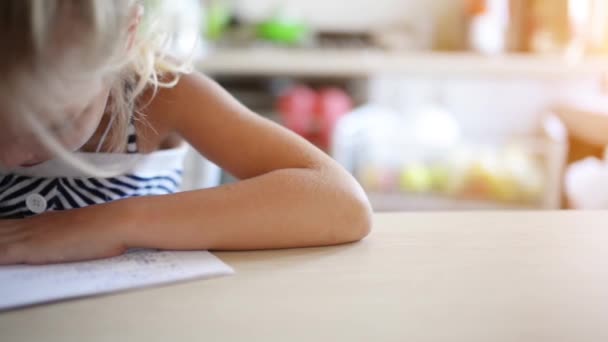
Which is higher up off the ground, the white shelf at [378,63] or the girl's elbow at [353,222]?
the white shelf at [378,63]

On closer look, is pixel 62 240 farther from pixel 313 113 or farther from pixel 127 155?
pixel 313 113

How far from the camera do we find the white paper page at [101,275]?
0.48 meters

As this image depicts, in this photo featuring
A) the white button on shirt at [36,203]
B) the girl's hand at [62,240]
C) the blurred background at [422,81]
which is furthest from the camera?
the blurred background at [422,81]

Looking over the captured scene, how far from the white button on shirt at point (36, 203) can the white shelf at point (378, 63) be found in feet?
5.22

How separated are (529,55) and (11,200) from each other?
2.07 metres

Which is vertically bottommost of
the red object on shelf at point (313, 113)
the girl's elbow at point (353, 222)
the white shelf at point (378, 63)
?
the red object on shelf at point (313, 113)

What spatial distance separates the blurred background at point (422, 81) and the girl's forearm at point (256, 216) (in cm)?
138

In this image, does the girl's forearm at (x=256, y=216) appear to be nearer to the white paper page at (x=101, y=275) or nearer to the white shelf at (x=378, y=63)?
the white paper page at (x=101, y=275)

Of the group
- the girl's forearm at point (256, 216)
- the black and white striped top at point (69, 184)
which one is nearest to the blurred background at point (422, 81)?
the black and white striped top at point (69, 184)

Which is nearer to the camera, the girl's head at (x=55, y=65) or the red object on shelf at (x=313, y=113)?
the girl's head at (x=55, y=65)

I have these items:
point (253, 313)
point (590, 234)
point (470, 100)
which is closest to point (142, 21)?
point (253, 313)

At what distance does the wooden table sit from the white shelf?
173 centimetres

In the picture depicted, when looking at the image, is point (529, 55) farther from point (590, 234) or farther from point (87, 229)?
point (87, 229)

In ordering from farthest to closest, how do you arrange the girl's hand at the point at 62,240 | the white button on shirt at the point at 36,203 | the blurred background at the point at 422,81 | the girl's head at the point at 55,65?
the blurred background at the point at 422,81, the white button on shirt at the point at 36,203, the girl's hand at the point at 62,240, the girl's head at the point at 55,65
